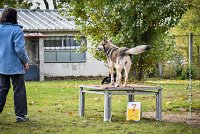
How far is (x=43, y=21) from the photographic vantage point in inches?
1273

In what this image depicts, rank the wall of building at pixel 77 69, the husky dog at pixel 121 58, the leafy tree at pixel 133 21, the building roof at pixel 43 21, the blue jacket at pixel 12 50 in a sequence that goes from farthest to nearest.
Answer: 1. the wall of building at pixel 77 69
2. the building roof at pixel 43 21
3. the leafy tree at pixel 133 21
4. the husky dog at pixel 121 58
5. the blue jacket at pixel 12 50

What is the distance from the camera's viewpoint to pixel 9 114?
1098cm

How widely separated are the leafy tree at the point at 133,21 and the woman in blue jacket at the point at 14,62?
6.44 m

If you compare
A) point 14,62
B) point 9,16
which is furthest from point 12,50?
point 9,16

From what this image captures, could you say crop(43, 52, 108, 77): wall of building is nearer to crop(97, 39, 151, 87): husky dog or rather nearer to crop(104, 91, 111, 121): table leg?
crop(97, 39, 151, 87): husky dog

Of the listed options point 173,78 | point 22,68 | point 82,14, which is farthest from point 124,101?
point 173,78

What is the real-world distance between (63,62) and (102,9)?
12194 mm

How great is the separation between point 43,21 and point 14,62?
22.8m

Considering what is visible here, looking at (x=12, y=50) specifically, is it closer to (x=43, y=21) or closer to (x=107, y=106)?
(x=107, y=106)

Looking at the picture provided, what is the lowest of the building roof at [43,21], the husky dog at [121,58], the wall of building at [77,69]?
the wall of building at [77,69]

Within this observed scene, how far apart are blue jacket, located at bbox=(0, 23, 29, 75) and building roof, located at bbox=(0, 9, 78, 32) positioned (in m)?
20.5

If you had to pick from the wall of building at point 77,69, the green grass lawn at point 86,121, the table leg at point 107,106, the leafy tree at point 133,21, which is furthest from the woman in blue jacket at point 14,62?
the wall of building at point 77,69

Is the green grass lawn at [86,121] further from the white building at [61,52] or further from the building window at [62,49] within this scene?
the building window at [62,49]

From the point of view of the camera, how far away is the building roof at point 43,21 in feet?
101
